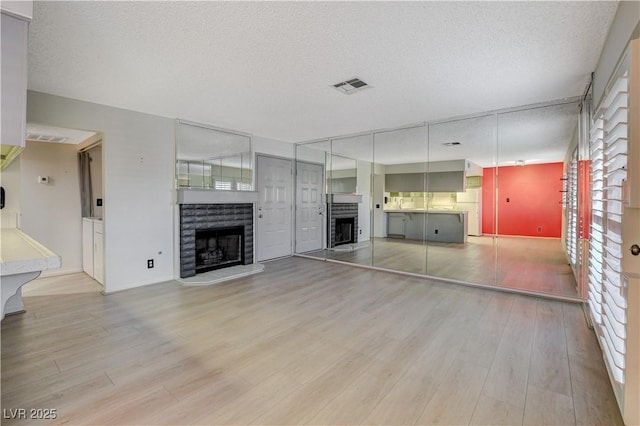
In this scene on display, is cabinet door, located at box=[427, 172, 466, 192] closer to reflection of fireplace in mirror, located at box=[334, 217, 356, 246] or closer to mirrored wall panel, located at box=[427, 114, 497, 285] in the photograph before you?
mirrored wall panel, located at box=[427, 114, 497, 285]

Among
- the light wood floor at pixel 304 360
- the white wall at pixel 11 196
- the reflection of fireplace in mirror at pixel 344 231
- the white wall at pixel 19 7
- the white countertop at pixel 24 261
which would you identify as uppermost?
the white wall at pixel 19 7

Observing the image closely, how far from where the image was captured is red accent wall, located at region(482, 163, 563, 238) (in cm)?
582

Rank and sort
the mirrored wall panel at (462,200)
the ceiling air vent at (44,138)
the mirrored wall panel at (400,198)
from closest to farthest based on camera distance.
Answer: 1. the ceiling air vent at (44,138)
2. the mirrored wall panel at (462,200)
3. the mirrored wall panel at (400,198)

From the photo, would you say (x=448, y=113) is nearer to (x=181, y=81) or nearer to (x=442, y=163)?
(x=442, y=163)

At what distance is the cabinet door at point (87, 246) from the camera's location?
16.1 ft

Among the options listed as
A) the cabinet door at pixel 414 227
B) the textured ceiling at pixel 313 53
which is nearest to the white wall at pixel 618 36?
the textured ceiling at pixel 313 53

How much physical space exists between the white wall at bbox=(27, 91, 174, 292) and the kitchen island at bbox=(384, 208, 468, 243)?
13.8ft

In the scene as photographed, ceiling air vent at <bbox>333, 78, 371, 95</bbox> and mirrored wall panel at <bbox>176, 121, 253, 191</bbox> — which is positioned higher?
ceiling air vent at <bbox>333, 78, 371, 95</bbox>

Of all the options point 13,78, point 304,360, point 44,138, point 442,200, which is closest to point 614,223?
point 304,360

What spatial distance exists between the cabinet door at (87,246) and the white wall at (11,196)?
4.22 feet

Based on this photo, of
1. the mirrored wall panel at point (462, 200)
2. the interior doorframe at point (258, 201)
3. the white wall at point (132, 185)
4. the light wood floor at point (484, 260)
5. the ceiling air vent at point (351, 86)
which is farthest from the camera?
the interior doorframe at point (258, 201)

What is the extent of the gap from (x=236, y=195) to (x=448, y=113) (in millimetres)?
3612

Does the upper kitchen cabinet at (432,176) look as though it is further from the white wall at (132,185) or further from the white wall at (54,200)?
the white wall at (54,200)

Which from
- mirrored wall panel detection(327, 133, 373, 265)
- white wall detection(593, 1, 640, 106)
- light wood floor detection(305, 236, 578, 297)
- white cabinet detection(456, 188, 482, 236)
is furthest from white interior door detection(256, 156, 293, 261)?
white wall detection(593, 1, 640, 106)
